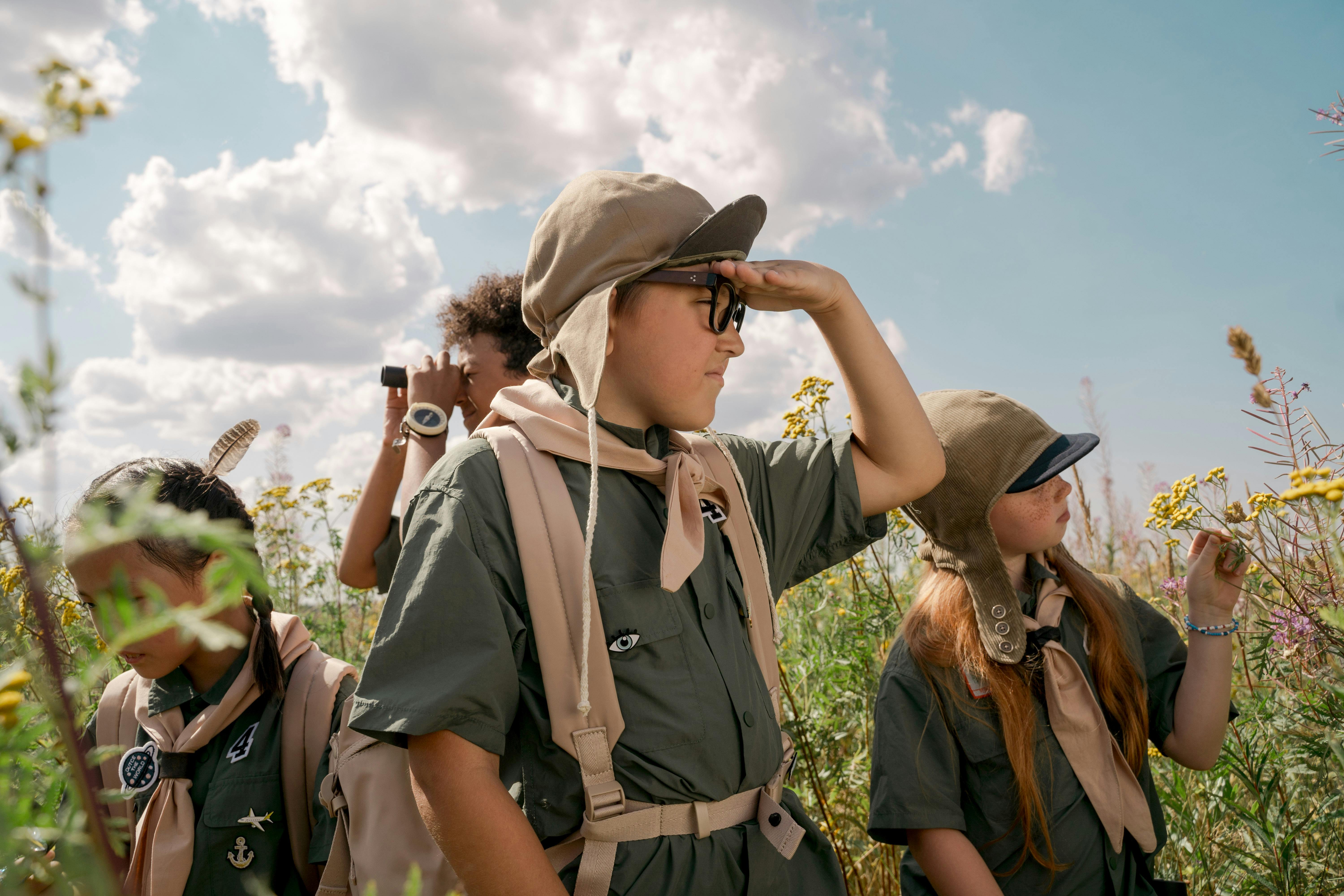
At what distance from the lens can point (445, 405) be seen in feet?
9.78

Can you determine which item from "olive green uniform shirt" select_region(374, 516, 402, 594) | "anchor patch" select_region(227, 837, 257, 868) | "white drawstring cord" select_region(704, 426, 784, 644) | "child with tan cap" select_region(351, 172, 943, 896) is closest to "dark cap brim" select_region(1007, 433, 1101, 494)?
"child with tan cap" select_region(351, 172, 943, 896)

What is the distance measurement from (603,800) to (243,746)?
1115mm

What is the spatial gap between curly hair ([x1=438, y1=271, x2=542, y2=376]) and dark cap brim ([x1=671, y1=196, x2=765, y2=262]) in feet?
4.47

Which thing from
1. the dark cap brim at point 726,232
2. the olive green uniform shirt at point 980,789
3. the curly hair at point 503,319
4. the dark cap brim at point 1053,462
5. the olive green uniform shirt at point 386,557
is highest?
the curly hair at point 503,319

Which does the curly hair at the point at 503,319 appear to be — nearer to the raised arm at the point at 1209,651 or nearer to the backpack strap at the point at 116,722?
the backpack strap at the point at 116,722

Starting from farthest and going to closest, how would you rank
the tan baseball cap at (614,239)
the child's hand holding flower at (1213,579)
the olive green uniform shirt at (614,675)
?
1. the child's hand holding flower at (1213,579)
2. the tan baseball cap at (614,239)
3. the olive green uniform shirt at (614,675)

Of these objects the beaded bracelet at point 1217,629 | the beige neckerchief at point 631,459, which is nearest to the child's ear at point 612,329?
the beige neckerchief at point 631,459

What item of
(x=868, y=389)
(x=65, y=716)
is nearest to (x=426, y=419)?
(x=868, y=389)

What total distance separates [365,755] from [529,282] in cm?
101

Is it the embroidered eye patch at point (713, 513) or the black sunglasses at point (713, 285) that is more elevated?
the black sunglasses at point (713, 285)

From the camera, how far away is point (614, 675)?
1.45m

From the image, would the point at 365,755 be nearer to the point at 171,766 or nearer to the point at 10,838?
the point at 171,766

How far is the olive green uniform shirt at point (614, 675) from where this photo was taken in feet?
4.34

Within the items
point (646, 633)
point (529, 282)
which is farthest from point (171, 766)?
point (529, 282)
